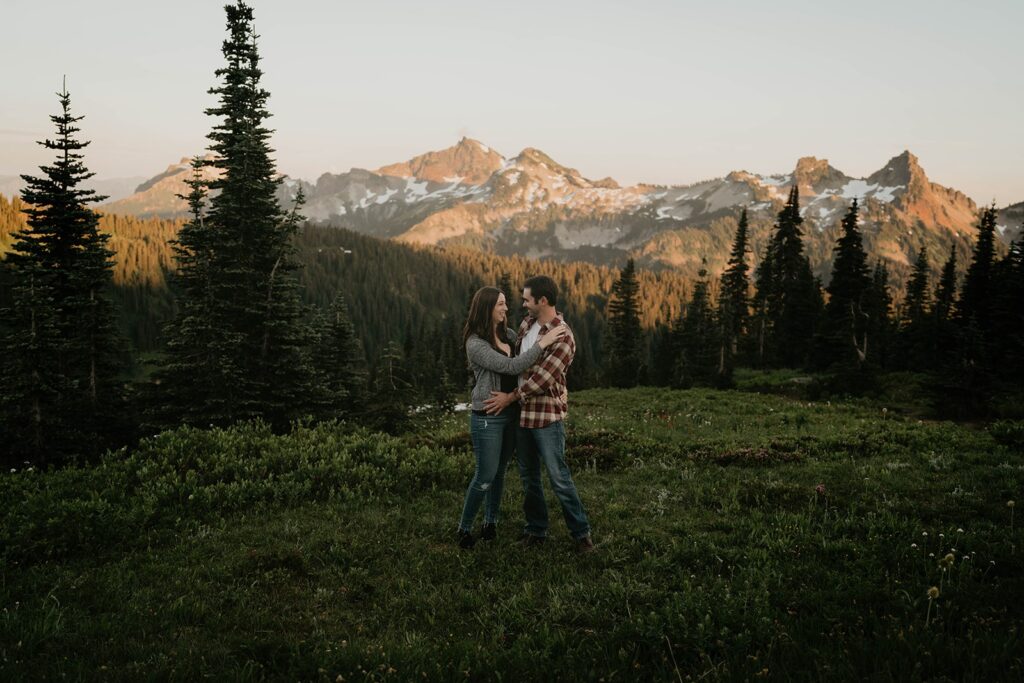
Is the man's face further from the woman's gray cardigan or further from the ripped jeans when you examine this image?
the ripped jeans

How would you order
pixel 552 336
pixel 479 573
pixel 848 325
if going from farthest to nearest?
pixel 848 325 → pixel 552 336 → pixel 479 573

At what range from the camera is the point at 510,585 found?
6.15 m

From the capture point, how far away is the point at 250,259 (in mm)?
23797

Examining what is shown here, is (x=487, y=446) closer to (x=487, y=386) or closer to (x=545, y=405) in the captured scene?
(x=487, y=386)

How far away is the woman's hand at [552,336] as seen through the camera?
664cm

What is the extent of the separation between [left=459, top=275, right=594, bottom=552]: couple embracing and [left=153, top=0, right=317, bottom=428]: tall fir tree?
17778 millimetres

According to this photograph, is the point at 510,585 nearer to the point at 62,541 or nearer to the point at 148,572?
the point at 148,572

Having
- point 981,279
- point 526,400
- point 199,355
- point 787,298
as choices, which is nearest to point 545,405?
point 526,400

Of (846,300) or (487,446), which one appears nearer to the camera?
(487,446)

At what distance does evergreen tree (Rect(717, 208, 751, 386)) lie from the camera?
47.2 meters

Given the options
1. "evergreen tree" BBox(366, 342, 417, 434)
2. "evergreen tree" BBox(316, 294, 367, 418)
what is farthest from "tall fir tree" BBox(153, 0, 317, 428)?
"evergreen tree" BBox(316, 294, 367, 418)

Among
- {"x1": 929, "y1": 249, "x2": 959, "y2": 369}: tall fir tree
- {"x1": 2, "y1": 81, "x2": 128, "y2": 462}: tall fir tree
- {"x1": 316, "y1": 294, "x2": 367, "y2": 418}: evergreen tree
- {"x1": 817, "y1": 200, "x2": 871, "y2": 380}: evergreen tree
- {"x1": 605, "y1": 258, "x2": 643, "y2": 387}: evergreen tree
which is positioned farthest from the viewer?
{"x1": 605, "y1": 258, "x2": 643, "y2": 387}: evergreen tree

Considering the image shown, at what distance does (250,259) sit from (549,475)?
21023 millimetres

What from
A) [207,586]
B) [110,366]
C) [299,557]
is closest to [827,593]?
[299,557]
